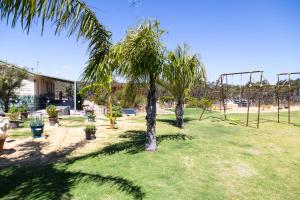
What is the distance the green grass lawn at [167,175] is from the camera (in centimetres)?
555

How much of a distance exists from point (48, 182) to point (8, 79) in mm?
16060

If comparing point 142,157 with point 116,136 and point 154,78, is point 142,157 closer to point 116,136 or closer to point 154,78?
point 154,78

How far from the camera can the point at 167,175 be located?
259 inches

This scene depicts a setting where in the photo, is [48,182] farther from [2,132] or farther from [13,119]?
[13,119]

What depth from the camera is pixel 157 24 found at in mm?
8117

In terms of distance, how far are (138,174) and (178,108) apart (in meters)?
8.91

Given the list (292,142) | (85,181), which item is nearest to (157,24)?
(85,181)

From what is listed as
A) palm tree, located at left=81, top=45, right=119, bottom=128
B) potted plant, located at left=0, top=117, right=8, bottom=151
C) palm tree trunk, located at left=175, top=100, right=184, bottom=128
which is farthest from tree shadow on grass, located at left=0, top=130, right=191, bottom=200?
palm tree trunk, located at left=175, top=100, right=184, bottom=128

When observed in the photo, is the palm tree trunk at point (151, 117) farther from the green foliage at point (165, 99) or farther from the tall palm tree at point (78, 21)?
the green foliage at point (165, 99)

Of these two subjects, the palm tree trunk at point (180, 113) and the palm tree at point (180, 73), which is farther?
the palm tree trunk at point (180, 113)

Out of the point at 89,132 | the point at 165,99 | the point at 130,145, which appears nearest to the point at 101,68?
the point at 130,145

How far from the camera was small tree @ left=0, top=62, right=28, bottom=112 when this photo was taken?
19.6 m

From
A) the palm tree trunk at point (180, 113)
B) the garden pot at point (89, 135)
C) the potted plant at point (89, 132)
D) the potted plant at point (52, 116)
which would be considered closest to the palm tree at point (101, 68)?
the potted plant at point (89, 132)

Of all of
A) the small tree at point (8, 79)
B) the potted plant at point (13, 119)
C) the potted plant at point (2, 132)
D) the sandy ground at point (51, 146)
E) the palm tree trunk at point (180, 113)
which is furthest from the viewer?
the small tree at point (8, 79)
